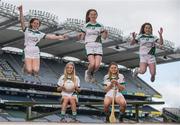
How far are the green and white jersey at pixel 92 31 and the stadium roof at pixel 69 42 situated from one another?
9.77 metres

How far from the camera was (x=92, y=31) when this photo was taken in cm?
1022

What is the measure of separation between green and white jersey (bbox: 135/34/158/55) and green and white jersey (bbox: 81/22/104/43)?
112cm

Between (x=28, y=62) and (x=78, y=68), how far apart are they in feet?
46.3

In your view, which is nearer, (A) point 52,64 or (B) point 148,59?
(B) point 148,59

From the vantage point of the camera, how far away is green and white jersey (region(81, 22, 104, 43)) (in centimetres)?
1020

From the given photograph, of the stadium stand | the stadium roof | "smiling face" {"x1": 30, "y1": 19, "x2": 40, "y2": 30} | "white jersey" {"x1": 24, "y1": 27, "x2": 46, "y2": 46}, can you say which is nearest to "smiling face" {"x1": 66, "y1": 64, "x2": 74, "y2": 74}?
"white jersey" {"x1": 24, "y1": 27, "x2": 46, "y2": 46}

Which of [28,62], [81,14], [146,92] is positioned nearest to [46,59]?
[146,92]

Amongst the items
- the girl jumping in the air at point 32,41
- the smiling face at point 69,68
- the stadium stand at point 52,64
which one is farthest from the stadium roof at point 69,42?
the smiling face at point 69,68

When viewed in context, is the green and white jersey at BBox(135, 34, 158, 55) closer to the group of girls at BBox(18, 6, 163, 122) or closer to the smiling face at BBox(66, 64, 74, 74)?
the group of girls at BBox(18, 6, 163, 122)

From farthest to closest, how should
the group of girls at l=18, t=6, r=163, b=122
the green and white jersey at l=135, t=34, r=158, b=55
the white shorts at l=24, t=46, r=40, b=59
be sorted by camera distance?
the green and white jersey at l=135, t=34, r=158, b=55 < the white shorts at l=24, t=46, r=40, b=59 < the group of girls at l=18, t=6, r=163, b=122

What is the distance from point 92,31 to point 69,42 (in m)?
12.4

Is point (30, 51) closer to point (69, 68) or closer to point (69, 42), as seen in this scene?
point (69, 68)

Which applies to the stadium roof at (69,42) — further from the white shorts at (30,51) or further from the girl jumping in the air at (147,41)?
the white shorts at (30,51)

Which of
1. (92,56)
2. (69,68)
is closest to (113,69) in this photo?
(69,68)
